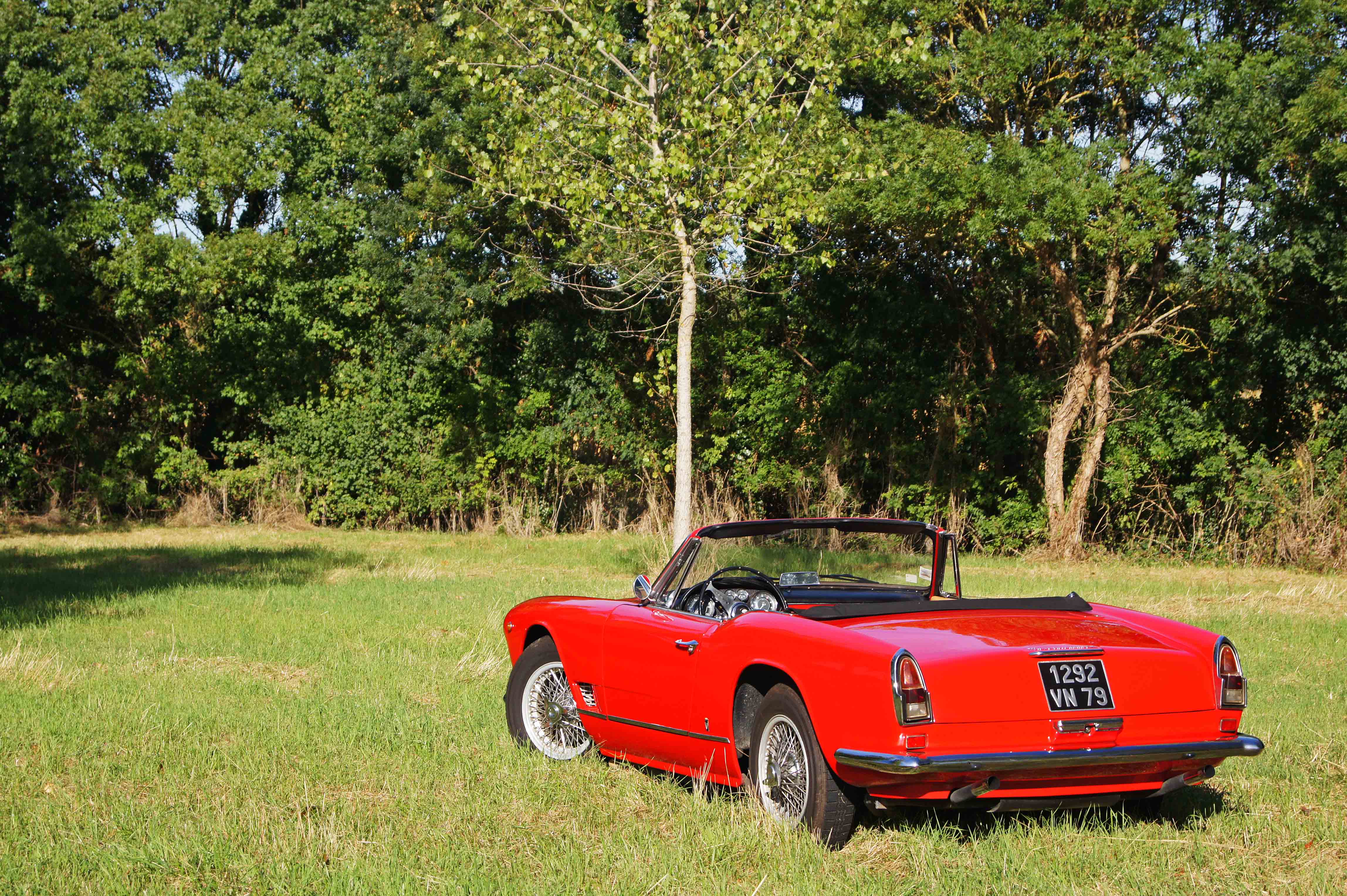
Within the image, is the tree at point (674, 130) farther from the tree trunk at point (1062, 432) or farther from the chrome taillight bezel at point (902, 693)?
the chrome taillight bezel at point (902, 693)

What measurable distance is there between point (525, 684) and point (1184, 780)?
342 cm

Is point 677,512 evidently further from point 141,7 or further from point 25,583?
point 141,7

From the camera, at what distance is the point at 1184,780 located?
4891 mm

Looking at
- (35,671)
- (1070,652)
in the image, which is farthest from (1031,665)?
(35,671)

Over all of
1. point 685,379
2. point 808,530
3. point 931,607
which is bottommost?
point 931,607

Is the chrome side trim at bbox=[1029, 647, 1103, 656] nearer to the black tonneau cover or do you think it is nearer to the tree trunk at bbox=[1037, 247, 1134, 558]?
the black tonneau cover

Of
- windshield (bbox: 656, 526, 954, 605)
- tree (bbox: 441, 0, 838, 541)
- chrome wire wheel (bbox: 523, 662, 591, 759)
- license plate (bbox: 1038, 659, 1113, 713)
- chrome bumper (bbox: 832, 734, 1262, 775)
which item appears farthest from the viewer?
tree (bbox: 441, 0, 838, 541)

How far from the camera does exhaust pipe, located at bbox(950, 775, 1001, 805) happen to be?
4.52 metres

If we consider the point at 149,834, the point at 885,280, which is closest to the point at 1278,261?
the point at 885,280

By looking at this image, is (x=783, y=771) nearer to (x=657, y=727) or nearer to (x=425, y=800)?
(x=657, y=727)

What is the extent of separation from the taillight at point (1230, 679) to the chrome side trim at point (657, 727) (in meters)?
2.01

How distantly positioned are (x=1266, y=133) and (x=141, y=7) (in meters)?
22.3

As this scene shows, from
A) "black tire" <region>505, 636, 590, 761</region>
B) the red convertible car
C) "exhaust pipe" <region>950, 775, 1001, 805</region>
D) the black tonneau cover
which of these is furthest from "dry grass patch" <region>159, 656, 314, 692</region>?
"exhaust pipe" <region>950, 775, 1001, 805</region>

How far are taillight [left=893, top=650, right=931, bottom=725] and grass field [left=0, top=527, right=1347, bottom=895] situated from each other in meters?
0.59
